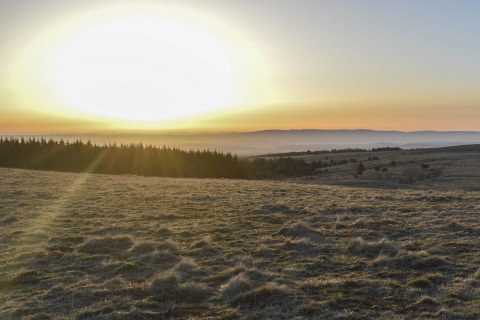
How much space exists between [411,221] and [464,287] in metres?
6.38

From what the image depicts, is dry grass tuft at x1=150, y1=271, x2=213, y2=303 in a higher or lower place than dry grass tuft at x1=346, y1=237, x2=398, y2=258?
lower

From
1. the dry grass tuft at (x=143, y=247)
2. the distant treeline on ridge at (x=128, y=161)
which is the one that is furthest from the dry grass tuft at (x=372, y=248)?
the distant treeline on ridge at (x=128, y=161)

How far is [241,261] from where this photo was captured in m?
8.92

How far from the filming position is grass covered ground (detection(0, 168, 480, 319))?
→ 6.41 m

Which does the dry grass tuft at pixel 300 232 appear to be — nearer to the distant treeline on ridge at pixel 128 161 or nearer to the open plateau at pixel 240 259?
the open plateau at pixel 240 259

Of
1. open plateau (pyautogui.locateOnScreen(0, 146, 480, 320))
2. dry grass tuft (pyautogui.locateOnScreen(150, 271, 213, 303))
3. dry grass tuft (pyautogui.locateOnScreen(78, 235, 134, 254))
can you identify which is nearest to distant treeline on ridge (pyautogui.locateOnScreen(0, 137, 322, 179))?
open plateau (pyautogui.locateOnScreen(0, 146, 480, 320))

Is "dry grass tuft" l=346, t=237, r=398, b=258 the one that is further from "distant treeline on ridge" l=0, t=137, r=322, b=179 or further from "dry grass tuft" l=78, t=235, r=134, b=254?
"distant treeline on ridge" l=0, t=137, r=322, b=179

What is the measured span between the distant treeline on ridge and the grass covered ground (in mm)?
42515

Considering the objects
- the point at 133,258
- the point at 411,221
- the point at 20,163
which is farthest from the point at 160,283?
the point at 20,163

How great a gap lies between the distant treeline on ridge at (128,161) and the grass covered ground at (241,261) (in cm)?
4251

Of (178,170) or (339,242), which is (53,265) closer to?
(339,242)

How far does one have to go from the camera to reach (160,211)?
52.0 ft

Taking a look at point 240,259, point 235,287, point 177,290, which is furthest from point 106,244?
point 235,287

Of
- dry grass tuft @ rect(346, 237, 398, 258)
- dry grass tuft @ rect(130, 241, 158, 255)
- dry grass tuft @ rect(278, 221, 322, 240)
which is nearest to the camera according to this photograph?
dry grass tuft @ rect(346, 237, 398, 258)
